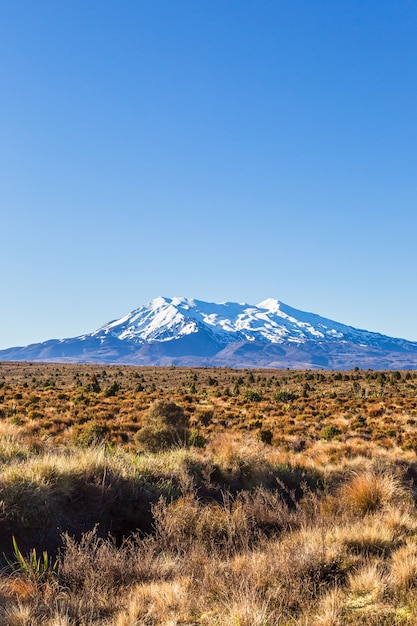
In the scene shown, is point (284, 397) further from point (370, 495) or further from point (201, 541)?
point (201, 541)

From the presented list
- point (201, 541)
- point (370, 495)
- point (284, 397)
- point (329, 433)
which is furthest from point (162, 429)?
point (284, 397)

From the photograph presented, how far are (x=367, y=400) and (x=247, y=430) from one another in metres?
17.2

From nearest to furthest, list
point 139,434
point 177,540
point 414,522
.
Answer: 1. point 177,540
2. point 414,522
3. point 139,434

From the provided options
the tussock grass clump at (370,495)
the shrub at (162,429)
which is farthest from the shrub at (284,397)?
the tussock grass clump at (370,495)

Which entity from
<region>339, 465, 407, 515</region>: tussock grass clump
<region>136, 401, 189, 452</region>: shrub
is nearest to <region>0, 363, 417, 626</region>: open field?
<region>339, 465, 407, 515</region>: tussock grass clump

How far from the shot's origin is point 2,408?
966 inches

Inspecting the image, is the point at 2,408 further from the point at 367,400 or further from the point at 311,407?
the point at 367,400

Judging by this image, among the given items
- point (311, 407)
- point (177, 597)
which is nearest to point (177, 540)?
point (177, 597)

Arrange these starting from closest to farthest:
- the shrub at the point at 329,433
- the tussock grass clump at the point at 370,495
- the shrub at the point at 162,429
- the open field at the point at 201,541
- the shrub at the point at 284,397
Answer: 1. the open field at the point at 201,541
2. the tussock grass clump at the point at 370,495
3. the shrub at the point at 162,429
4. the shrub at the point at 329,433
5. the shrub at the point at 284,397

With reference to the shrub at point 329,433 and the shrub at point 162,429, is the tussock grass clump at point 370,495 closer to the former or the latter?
the shrub at point 162,429

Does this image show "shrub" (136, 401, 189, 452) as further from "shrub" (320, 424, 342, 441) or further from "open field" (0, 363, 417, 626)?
"shrub" (320, 424, 342, 441)

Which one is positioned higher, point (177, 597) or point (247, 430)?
point (177, 597)

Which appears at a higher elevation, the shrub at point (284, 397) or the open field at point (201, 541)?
the open field at point (201, 541)

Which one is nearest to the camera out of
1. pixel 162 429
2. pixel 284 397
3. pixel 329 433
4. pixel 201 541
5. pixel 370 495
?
pixel 201 541
